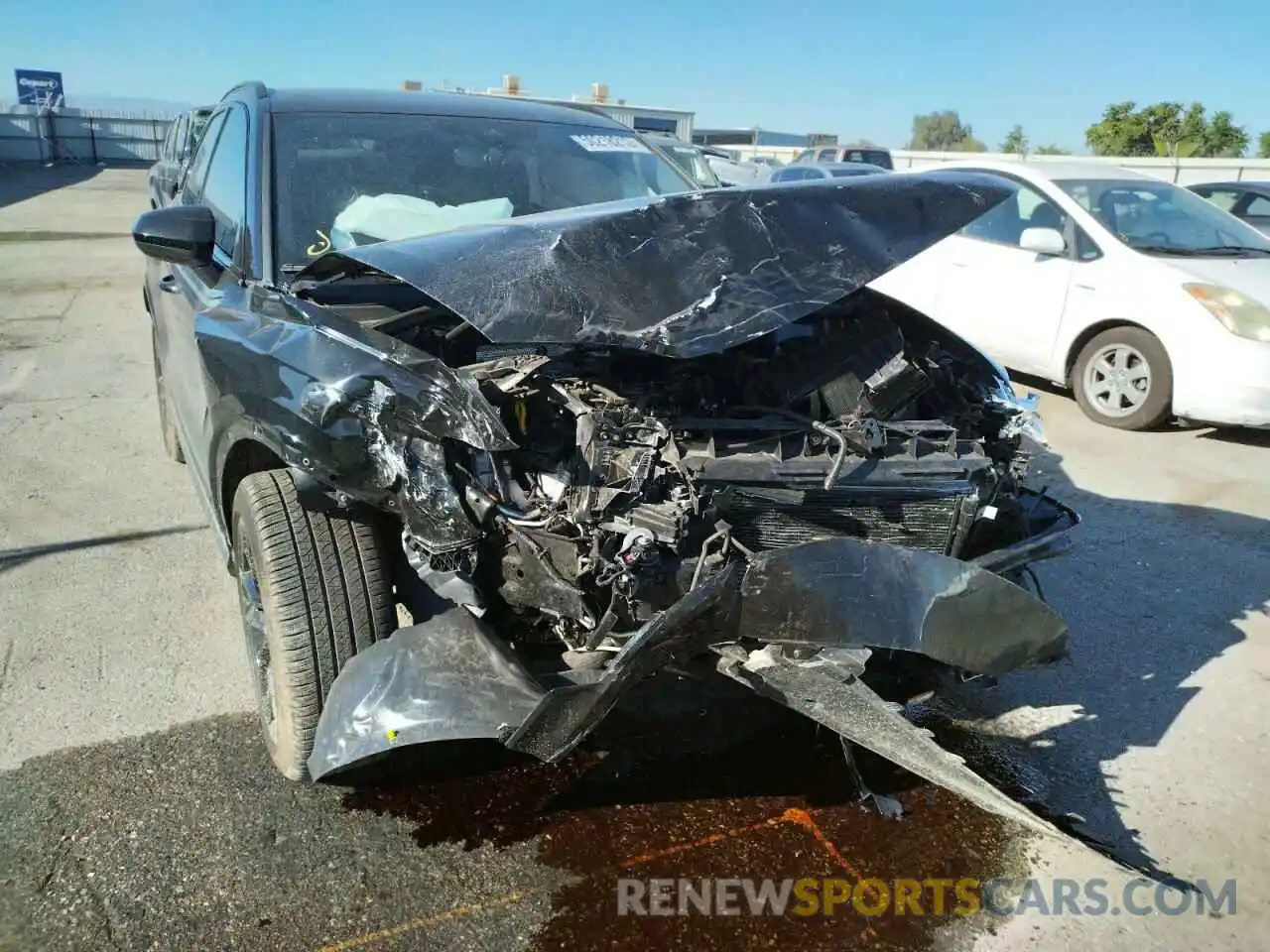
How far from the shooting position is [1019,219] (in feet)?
23.4

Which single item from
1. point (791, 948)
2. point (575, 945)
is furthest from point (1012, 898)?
point (575, 945)

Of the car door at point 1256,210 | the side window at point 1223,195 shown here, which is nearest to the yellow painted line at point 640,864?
the car door at point 1256,210

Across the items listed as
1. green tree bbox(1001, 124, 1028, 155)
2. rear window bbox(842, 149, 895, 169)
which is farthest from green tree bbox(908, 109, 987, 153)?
rear window bbox(842, 149, 895, 169)

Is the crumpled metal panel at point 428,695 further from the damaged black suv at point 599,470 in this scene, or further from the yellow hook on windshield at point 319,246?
the yellow hook on windshield at point 319,246

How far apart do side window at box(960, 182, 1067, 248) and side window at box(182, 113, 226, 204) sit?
16.9ft

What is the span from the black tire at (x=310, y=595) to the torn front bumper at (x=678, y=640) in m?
0.19

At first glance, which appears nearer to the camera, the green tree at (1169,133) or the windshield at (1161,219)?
the windshield at (1161,219)

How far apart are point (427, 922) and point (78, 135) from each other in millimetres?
35697

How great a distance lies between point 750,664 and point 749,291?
0.97 m

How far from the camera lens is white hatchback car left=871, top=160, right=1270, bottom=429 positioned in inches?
232

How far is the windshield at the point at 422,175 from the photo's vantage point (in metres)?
3.18

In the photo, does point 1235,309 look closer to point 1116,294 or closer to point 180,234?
point 1116,294

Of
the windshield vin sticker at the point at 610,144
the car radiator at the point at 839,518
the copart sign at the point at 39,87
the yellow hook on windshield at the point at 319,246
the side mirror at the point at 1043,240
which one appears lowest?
the car radiator at the point at 839,518
